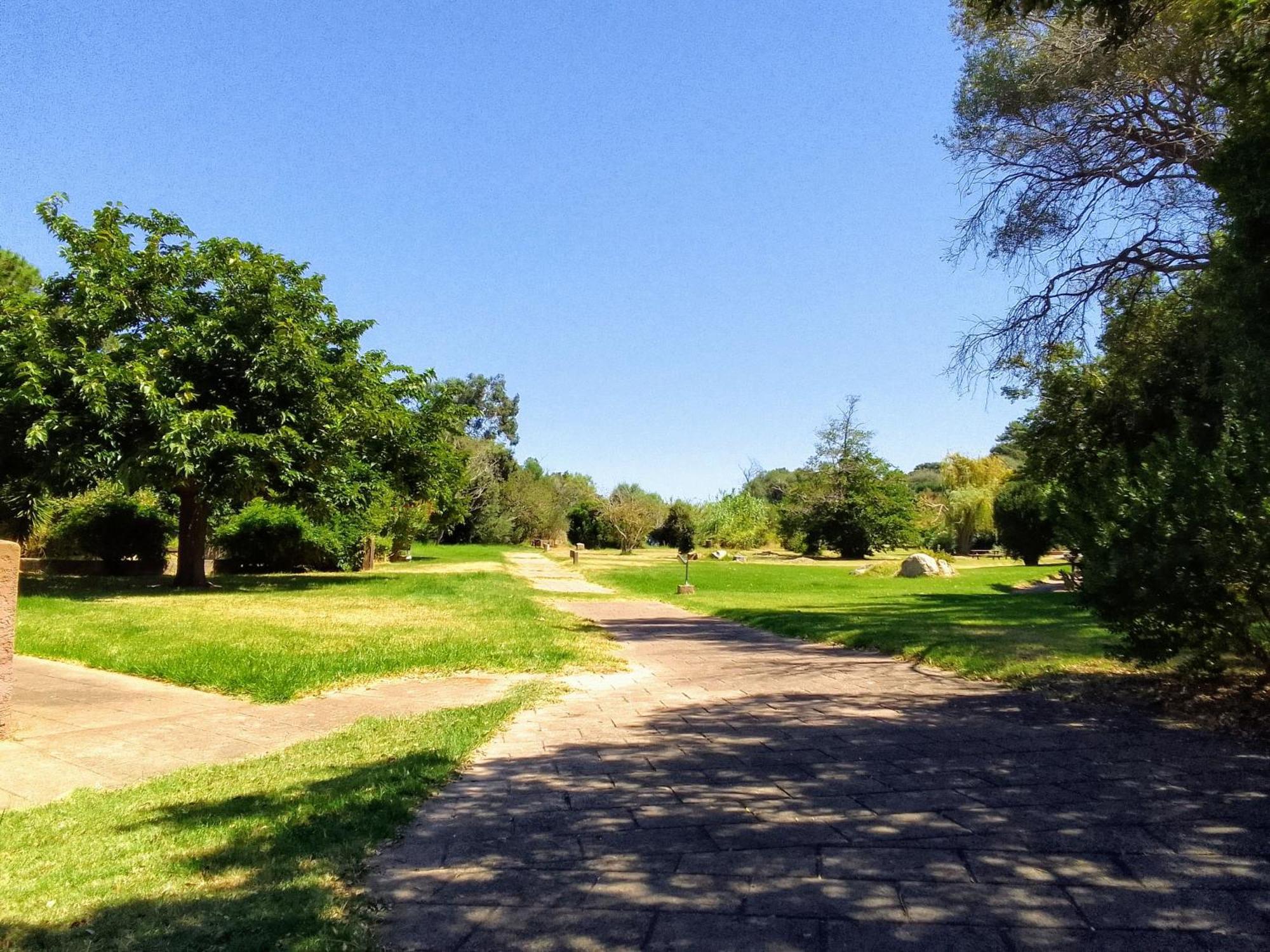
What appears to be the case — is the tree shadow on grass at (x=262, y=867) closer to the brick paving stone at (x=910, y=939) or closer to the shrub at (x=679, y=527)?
the brick paving stone at (x=910, y=939)

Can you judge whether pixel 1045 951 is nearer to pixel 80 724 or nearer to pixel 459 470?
pixel 80 724

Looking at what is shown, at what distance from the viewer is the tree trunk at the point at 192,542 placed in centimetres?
1905

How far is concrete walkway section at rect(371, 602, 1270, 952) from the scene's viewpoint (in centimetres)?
271

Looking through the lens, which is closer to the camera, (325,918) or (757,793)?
(325,918)

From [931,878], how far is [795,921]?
644 millimetres

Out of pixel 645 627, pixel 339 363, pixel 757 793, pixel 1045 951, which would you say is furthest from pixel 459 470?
pixel 1045 951

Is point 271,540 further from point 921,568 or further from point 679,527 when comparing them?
point 679,527

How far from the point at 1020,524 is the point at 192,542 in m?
23.2

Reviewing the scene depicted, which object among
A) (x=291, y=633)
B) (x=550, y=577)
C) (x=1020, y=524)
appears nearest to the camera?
(x=291, y=633)

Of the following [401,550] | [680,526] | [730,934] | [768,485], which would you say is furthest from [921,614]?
[768,485]

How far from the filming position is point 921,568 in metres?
28.5

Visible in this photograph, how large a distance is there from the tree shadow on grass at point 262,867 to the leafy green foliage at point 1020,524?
2225 centimetres

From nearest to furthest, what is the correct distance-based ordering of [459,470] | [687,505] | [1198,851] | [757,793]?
1. [1198,851]
2. [757,793]
3. [459,470]
4. [687,505]

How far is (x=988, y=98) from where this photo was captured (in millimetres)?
10719
